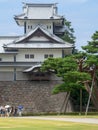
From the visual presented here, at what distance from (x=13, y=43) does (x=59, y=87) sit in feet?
46.8

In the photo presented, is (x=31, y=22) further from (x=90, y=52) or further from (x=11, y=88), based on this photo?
(x=90, y=52)

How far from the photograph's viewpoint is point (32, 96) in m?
52.8

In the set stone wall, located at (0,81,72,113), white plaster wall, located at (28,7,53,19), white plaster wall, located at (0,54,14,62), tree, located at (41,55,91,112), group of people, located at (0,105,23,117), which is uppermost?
white plaster wall, located at (28,7,53,19)

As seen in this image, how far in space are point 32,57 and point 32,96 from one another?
7.24 m

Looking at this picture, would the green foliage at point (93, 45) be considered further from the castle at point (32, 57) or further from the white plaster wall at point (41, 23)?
the white plaster wall at point (41, 23)

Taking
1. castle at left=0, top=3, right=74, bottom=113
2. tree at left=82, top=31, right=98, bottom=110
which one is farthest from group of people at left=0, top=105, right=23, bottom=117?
tree at left=82, top=31, right=98, bottom=110

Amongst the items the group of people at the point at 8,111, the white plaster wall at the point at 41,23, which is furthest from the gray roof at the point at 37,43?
the group of people at the point at 8,111

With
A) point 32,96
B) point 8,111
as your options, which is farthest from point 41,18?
point 8,111

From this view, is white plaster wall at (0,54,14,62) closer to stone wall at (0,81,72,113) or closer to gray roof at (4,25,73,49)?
gray roof at (4,25,73,49)

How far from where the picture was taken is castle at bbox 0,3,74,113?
173 ft

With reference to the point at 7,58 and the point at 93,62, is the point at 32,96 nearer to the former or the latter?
the point at 7,58

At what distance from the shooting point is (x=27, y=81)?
54.7m

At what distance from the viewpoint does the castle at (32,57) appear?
52.7m

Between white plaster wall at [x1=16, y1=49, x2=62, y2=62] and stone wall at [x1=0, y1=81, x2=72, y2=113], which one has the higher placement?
white plaster wall at [x1=16, y1=49, x2=62, y2=62]
